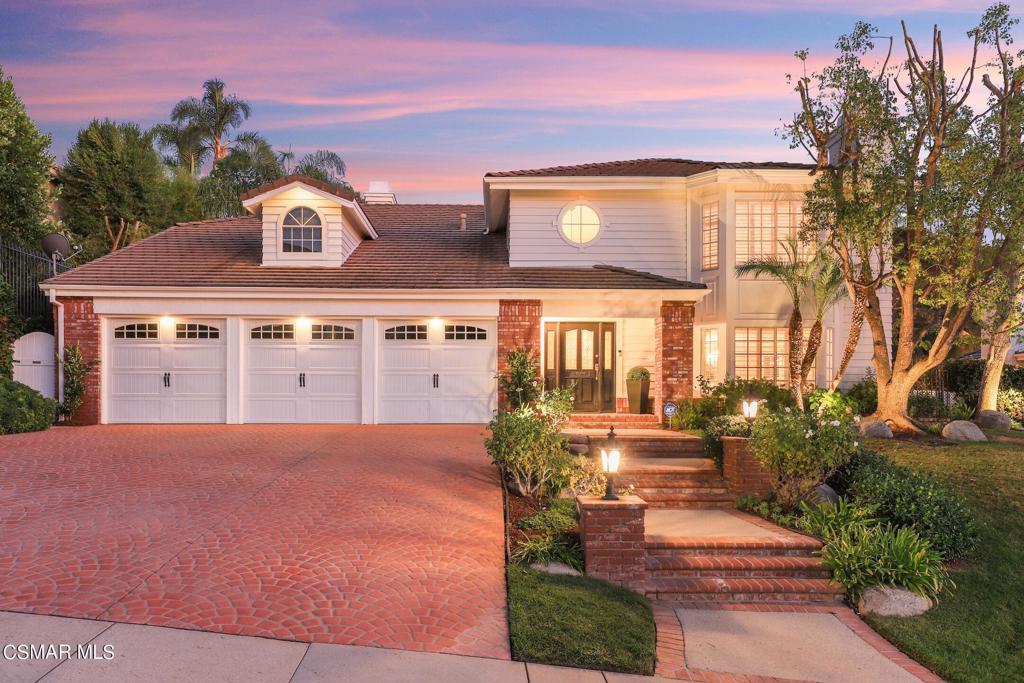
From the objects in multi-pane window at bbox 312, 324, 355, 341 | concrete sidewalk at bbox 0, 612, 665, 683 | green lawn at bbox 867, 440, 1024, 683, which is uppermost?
multi-pane window at bbox 312, 324, 355, 341

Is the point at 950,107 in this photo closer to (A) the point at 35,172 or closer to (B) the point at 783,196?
(B) the point at 783,196

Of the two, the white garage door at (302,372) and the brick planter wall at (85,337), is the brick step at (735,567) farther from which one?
the brick planter wall at (85,337)

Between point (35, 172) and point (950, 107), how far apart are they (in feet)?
74.4

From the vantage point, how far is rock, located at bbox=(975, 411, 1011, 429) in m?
12.7

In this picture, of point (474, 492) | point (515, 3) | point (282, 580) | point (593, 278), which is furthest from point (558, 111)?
point (282, 580)

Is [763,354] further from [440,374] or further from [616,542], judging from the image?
[616,542]

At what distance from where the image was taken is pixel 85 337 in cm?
1348

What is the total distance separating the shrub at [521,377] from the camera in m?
13.3

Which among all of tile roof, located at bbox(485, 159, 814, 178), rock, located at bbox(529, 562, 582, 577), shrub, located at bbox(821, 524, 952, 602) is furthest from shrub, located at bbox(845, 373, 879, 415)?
rock, located at bbox(529, 562, 582, 577)

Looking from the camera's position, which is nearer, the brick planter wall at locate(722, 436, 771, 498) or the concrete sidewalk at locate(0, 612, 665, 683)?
the concrete sidewalk at locate(0, 612, 665, 683)

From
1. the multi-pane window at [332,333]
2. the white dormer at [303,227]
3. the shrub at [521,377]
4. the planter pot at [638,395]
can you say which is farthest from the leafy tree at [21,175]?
the planter pot at [638,395]

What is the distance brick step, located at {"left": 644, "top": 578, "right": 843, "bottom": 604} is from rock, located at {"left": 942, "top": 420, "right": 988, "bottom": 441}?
23.1 feet

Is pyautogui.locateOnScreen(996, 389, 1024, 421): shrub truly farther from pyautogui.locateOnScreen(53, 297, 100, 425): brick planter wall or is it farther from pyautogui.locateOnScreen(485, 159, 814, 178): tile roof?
pyautogui.locateOnScreen(53, 297, 100, 425): brick planter wall

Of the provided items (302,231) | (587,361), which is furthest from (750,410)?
(302,231)
